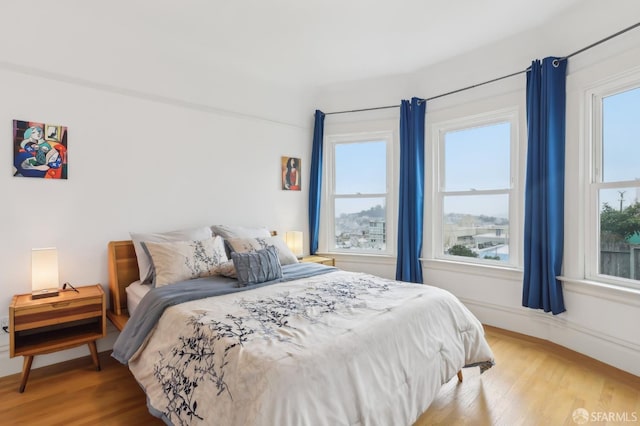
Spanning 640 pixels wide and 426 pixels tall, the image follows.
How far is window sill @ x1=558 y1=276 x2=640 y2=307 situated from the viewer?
2.34m

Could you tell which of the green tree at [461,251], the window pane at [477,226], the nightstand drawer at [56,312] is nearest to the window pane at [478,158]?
the window pane at [477,226]

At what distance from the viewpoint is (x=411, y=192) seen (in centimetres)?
375

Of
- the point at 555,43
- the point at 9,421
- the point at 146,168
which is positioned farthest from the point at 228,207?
the point at 555,43

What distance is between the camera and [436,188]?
379 centimetres

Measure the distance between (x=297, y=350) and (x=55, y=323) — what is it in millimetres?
1933

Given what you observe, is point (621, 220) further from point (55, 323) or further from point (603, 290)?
point (55, 323)

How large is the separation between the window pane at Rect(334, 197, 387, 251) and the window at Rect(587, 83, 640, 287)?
2.05 meters

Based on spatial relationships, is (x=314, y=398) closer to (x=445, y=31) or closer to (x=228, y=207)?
(x=228, y=207)

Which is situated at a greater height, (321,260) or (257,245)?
(257,245)

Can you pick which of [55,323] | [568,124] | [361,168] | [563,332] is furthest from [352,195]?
[55,323]

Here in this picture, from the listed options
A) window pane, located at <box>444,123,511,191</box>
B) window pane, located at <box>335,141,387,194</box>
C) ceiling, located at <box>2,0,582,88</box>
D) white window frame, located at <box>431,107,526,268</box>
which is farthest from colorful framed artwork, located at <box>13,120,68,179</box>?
window pane, located at <box>444,123,511,191</box>

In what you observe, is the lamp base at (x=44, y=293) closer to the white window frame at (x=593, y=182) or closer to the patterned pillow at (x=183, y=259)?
the patterned pillow at (x=183, y=259)

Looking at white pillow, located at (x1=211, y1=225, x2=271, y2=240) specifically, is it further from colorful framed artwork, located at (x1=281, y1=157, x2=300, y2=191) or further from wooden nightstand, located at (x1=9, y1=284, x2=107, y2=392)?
wooden nightstand, located at (x1=9, y1=284, x2=107, y2=392)

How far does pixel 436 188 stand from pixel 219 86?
8.61ft
